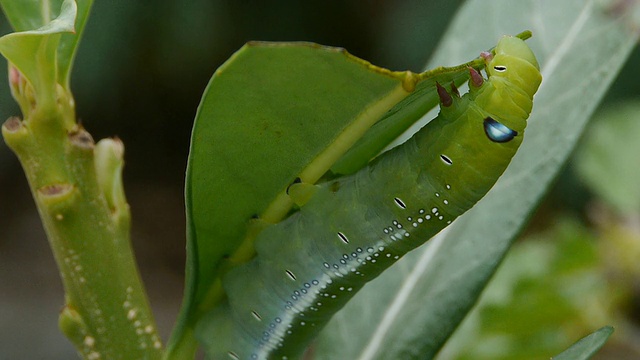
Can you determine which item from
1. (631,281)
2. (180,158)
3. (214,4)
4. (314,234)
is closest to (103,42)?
(214,4)

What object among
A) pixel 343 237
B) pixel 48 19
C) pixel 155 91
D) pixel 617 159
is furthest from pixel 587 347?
pixel 155 91

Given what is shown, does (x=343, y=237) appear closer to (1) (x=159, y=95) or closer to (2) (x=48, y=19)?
(2) (x=48, y=19)

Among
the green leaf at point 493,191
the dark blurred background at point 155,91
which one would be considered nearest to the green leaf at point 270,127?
the green leaf at point 493,191

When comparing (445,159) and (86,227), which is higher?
(445,159)

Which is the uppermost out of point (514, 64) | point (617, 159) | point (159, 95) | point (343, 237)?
point (514, 64)

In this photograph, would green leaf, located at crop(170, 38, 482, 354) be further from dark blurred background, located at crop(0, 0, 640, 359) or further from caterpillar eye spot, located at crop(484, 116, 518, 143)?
dark blurred background, located at crop(0, 0, 640, 359)

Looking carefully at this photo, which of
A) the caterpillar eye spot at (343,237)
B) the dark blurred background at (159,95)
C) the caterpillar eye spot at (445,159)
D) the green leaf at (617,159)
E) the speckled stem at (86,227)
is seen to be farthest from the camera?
the dark blurred background at (159,95)

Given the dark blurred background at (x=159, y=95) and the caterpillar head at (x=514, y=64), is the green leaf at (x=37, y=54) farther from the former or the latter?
→ the dark blurred background at (x=159, y=95)
